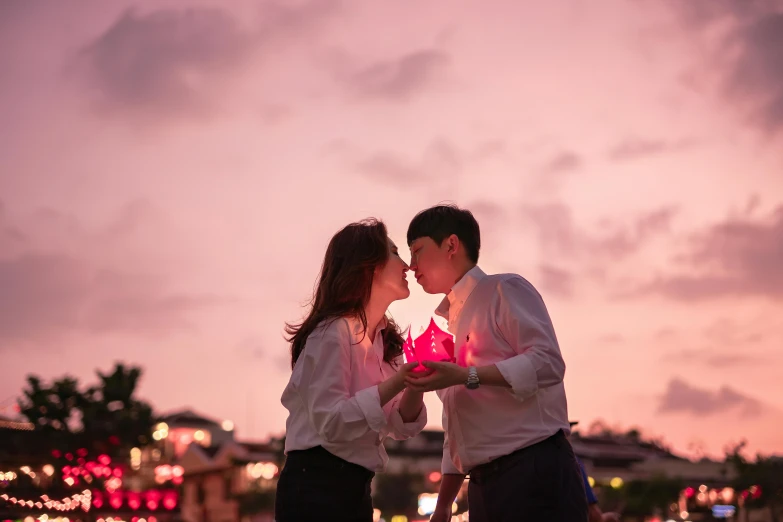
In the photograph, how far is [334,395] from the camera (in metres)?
3.33

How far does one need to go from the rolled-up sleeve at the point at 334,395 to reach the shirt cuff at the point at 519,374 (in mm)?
456

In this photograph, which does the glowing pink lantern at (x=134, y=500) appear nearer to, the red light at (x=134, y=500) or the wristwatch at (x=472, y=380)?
the red light at (x=134, y=500)

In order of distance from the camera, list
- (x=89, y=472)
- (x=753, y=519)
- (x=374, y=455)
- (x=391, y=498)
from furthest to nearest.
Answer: (x=753, y=519)
(x=391, y=498)
(x=89, y=472)
(x=374, y=455)

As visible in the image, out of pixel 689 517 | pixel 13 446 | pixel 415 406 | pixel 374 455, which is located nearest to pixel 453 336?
pixel 415 406

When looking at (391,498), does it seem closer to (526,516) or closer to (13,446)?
(13,446)

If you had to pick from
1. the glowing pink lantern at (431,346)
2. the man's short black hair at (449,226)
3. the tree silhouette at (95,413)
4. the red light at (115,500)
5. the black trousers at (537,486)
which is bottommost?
the black trousers at (537,486)

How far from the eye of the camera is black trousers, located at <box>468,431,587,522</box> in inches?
127

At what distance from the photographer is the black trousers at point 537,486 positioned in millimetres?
3215

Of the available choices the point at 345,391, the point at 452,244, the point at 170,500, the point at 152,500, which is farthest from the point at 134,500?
the point at 452,244

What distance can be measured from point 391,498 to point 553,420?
152 ft

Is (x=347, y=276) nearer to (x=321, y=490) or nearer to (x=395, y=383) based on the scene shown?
(x=395, y=383)

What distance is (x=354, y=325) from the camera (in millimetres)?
3539

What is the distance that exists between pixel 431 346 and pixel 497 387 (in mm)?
Result: 287

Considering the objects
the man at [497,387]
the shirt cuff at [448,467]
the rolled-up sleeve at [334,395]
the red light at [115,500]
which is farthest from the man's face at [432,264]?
the red light at [115,500]
